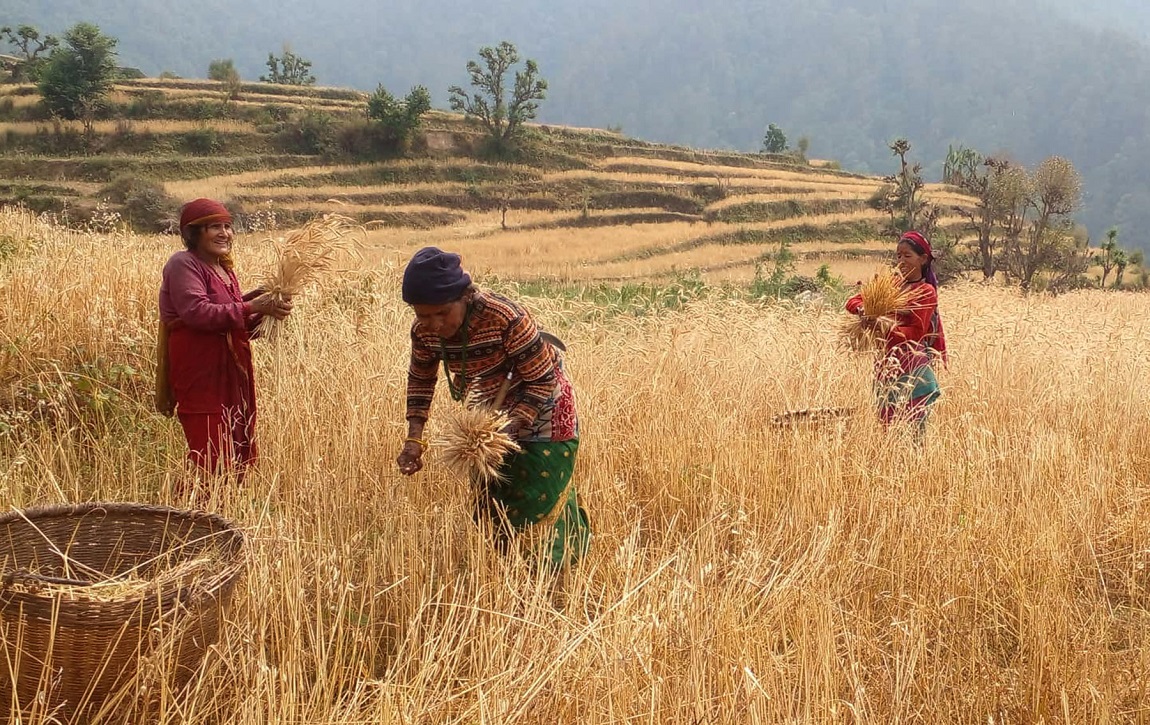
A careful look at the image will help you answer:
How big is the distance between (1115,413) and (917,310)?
48.3 inches

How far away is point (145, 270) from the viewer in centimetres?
557

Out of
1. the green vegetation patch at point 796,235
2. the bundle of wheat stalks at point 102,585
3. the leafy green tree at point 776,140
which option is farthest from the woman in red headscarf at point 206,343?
the leafy green tree at point 776,140

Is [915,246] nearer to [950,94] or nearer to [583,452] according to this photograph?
[583,452]

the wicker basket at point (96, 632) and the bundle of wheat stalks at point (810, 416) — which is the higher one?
the bundle of wheat stalks at point (810, 416)

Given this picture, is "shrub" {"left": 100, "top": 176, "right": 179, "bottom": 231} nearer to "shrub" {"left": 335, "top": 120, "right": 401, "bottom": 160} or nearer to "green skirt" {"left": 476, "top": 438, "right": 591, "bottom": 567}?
"shrub" {"left": 335, "top": 120, "right": 401, "bottom": 160}

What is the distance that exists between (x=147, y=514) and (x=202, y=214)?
54.4 inches

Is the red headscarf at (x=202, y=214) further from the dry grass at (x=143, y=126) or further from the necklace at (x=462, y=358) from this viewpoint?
the dry grass at (x=143, y=126)

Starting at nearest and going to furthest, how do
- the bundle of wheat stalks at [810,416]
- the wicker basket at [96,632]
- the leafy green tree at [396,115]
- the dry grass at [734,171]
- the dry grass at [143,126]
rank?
1. the wicker basket at [96,632]
2. the bundle of wheat stalks at [810,416]
3. the dry grass at [143,126]
4. the leafy green tree at [396,115]
5. the dry grass at [734,171]

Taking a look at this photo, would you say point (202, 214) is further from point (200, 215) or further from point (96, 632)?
point (96, 632)

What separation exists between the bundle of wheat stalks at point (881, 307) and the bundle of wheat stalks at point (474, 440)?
2.43 meters

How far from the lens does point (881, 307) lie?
14.1 feet

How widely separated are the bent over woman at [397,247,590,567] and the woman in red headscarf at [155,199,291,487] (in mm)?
906

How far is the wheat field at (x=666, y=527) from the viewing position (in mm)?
2016

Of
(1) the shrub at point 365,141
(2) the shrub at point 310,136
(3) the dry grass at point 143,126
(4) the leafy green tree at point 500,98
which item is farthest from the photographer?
(4) the leafy green tree at point 500,98
